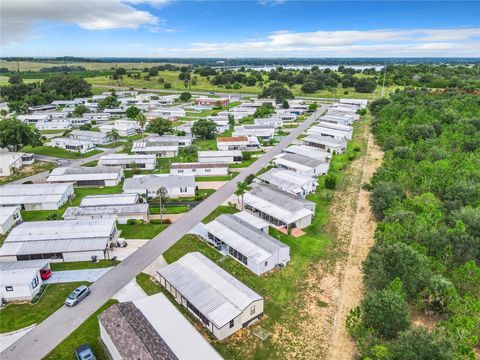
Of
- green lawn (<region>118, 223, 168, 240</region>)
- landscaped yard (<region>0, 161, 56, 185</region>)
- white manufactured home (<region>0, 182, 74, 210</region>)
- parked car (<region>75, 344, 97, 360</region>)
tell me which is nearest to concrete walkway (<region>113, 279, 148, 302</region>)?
parked car (<region>75, 344, 97, 360</region>)

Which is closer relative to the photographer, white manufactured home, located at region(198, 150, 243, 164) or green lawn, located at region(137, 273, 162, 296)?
green lawn, located at region(137, 273, 162, 296)

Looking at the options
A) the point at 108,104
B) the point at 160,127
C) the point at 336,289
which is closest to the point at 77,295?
the point at 336,289

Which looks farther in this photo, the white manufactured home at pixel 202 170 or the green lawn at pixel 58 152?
the green lawn at pixel 58 152

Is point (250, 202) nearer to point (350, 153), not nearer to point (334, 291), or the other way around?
point (334, 291)

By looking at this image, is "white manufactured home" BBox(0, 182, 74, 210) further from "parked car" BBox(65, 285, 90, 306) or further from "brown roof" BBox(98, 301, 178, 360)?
"brown roof" BBox(98, 301, 178, 360)

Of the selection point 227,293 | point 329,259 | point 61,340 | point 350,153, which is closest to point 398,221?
point 329,259

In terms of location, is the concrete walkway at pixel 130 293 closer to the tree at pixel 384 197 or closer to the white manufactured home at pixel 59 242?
the white manufactured home at pixel 59 242

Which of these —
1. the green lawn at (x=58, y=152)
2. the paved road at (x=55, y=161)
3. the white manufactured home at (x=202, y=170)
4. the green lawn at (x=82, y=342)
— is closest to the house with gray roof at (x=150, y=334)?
the green lawn at (x=82, y=342)
